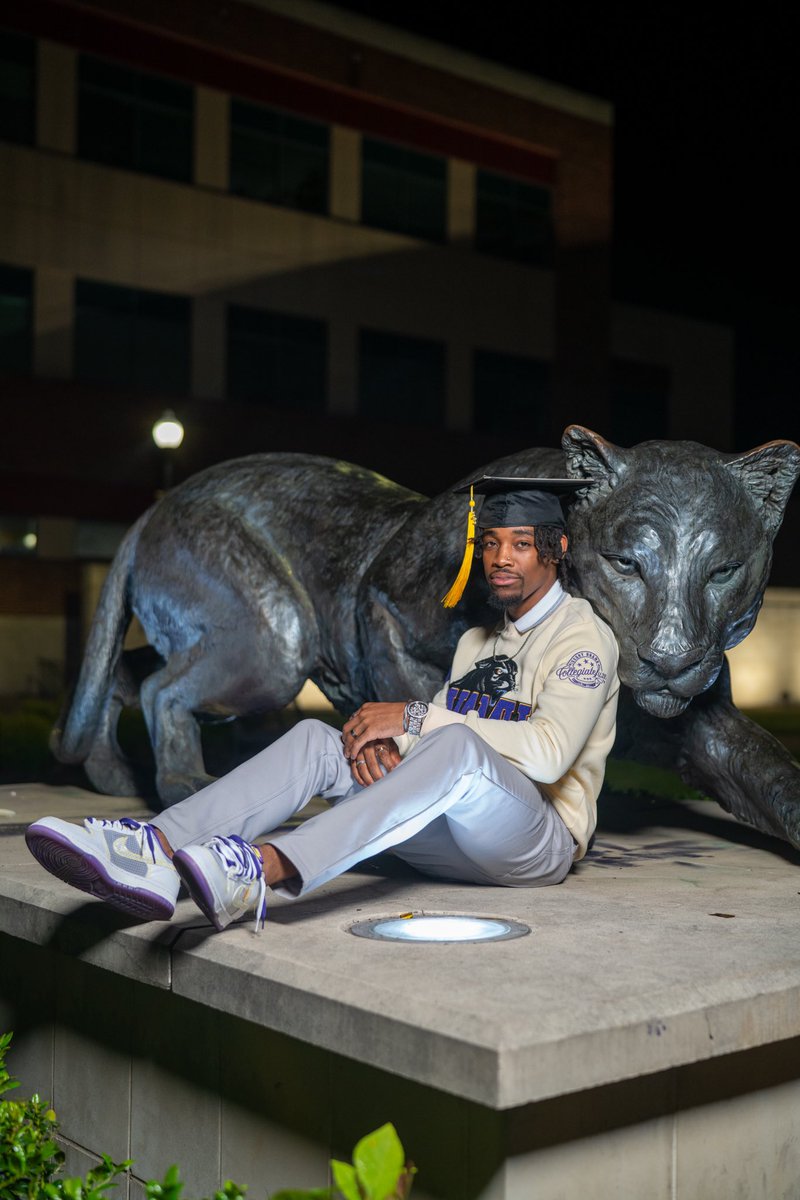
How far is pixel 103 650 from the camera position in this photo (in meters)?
5.77

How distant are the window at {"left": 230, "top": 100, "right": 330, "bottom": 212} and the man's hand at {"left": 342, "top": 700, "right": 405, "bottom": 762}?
17899 millimetres

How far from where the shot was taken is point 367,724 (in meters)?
3.42

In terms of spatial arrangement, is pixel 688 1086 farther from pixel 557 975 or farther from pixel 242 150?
pixel 242 150

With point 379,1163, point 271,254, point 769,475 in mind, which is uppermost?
point 271,254

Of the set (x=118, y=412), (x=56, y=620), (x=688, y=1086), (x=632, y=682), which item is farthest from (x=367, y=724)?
(x=118, y=412)

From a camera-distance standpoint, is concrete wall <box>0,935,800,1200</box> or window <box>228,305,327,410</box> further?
window <box>228,305,327,410</box>

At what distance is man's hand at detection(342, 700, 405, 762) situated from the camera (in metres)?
3.41

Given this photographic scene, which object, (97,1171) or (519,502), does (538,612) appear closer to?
(519,502)

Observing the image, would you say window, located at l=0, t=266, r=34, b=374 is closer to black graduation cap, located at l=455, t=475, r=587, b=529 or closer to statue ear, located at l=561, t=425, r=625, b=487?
statue ear, located at l=561, t=425, r=625, b=487

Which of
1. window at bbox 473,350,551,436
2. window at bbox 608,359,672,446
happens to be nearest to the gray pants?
window at bbox 473,350,551,436

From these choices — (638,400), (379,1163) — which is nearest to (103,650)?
(379,1163)

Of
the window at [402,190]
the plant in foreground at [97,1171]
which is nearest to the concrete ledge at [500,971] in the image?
the plant in foreground at [97,1171]

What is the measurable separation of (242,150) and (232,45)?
1428mm

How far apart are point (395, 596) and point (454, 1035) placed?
2.38 m
